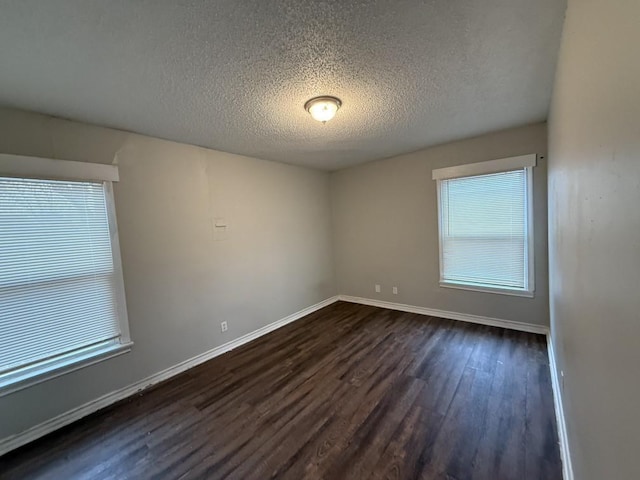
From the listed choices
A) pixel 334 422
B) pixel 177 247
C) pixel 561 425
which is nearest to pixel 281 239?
pixel 177 247

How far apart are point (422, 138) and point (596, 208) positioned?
2.61 metres

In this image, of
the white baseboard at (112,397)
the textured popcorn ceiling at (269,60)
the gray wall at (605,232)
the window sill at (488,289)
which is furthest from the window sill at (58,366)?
the window sill at (488,289)

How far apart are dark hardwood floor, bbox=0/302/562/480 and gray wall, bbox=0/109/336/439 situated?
30 cm

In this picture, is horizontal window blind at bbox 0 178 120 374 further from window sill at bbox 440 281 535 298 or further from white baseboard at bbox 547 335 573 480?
window sill at bbox 440 281 535 298

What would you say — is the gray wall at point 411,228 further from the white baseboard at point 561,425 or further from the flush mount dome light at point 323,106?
the flush mount dome light at point 323,106

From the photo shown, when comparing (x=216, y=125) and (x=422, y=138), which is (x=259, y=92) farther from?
(x=422, y=138)

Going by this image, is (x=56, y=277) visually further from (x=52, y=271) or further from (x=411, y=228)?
(x=411, y=228)

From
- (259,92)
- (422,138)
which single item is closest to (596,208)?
(259,92)

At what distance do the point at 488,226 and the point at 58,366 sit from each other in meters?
4.53

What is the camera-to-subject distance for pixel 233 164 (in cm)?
332

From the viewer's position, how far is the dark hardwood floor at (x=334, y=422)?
1597mm

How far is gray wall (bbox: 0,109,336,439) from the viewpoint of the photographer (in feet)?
6.78

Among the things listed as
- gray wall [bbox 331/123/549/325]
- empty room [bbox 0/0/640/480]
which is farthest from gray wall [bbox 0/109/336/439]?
gray wall [bbox 331/123/549/325]

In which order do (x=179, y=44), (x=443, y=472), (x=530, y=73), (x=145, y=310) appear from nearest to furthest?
(x=179, y=44) → (x=443, y=472) → (x=530, y=73) → (x=145, y=310)
